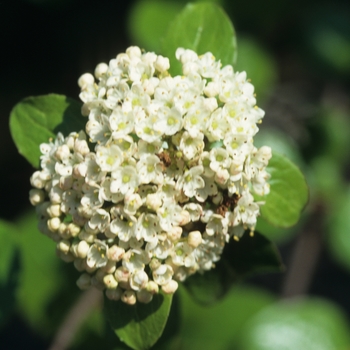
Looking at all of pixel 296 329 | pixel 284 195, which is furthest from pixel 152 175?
pixel 296 329

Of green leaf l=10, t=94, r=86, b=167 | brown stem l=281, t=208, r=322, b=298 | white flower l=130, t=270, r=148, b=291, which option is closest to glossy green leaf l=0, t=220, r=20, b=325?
green leaf l=10, t=94, r=86, b=167

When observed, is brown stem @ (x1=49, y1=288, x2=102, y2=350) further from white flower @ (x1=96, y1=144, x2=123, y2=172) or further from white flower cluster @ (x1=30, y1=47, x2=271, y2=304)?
white flower @ (x1=96, y1=144, x2=123, y2=172)

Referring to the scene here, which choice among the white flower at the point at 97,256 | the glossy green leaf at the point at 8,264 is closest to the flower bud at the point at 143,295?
the white flower at the point at 97,256

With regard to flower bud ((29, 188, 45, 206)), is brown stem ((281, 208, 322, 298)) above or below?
below

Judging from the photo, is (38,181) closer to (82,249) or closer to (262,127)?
(82,249)

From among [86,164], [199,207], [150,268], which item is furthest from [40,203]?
[199,207]

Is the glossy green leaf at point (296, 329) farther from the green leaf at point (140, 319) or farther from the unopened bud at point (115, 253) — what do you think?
the unopened bud at point (115, 253)
